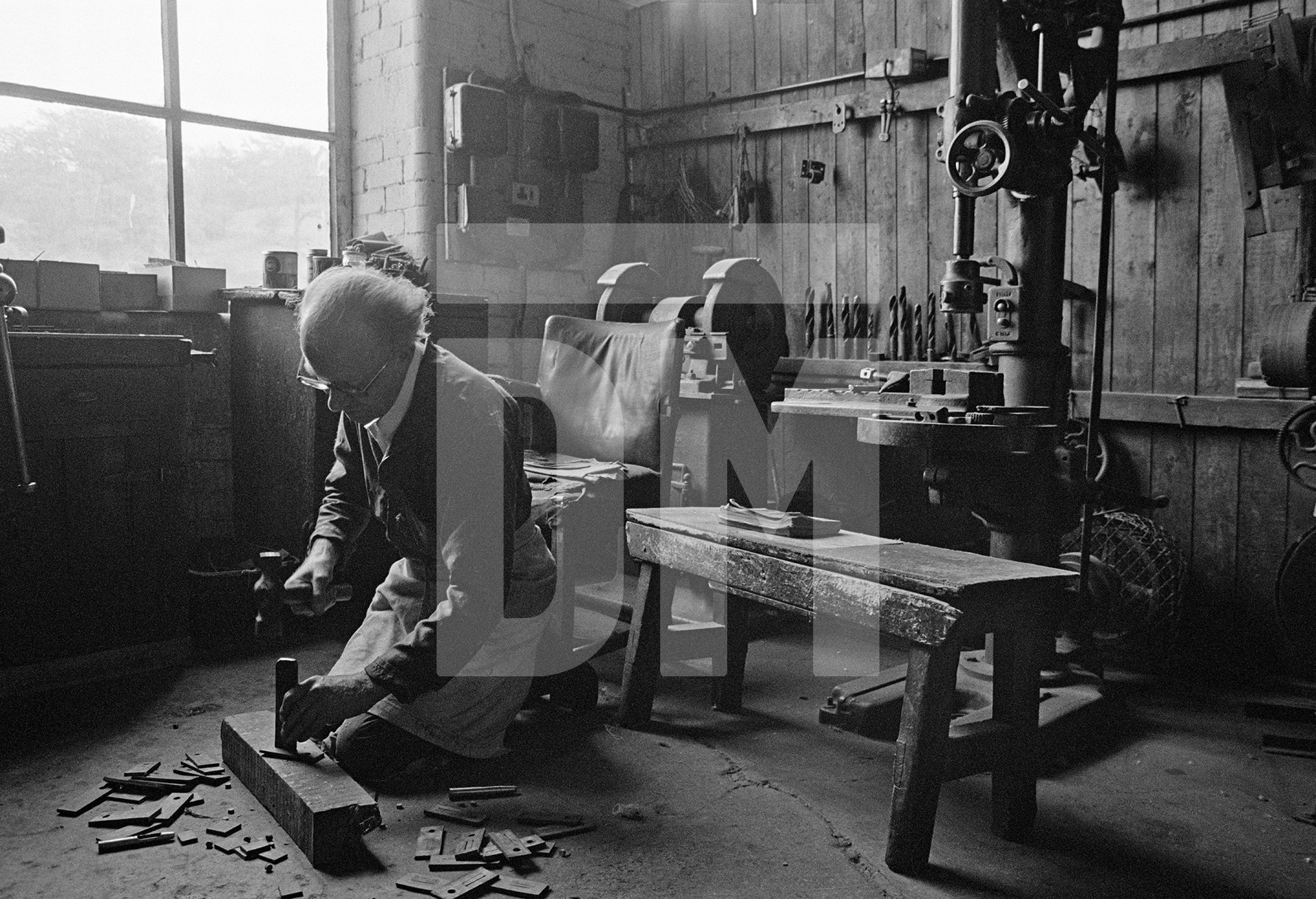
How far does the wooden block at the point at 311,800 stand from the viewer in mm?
2207

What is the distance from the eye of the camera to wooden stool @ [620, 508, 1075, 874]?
87.8 inches

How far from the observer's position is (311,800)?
2244mm

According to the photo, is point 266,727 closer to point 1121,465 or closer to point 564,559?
point 564,559

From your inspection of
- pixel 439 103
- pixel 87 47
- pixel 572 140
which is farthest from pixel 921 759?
pixel 87 47

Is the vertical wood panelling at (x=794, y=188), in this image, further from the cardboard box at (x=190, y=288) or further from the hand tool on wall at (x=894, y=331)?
the cardboard box at (x=190, y=288)

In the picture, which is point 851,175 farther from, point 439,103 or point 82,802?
point 82,802

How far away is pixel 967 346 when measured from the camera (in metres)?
4.36

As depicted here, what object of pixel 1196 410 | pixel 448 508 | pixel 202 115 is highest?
pixel 202 115

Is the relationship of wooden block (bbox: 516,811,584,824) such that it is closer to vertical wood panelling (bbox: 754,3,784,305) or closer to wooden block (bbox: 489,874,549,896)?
wooden block (bbox: 489,874,549,896)

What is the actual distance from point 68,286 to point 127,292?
245 millimetres

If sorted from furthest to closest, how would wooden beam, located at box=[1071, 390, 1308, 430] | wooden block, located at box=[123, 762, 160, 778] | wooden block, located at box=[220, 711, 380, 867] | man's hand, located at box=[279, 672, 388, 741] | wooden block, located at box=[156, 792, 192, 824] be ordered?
wooden beam, located at box=[1071, 390, 1308, 430], wooden block, located at box=[123, 762, 160, 778], wooden block, located at box=[156, 792, 192, 824], man's hand, located at box=[279, 672, 388, 741], wooden block, located at box=[220, 711, 380, 867]

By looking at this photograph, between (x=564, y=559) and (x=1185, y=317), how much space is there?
7.68 ft

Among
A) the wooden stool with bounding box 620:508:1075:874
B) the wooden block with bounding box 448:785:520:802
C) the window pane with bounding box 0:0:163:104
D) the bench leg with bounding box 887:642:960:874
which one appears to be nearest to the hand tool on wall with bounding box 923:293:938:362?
the wooden stool with bounding box 620:508:1075:874

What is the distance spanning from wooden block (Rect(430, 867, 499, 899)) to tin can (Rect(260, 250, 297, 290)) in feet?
9.84
